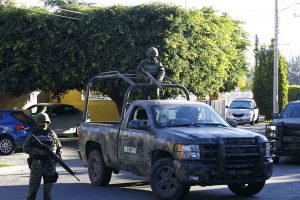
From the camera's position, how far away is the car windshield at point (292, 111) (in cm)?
1834

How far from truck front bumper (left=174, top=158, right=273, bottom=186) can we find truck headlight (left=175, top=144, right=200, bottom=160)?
86mm

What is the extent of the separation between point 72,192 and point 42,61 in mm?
13656

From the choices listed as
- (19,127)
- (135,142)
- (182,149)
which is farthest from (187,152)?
(19,127)

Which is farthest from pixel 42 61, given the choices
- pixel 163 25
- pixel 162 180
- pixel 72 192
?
pixel 162 180

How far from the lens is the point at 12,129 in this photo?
21359 millimetres

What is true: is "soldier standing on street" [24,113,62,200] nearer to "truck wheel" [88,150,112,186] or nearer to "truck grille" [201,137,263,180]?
"truck grille" [201,137,263,180]

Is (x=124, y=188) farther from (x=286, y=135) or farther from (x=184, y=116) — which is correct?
(x=286, y=135)

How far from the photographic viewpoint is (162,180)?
11.1 meters

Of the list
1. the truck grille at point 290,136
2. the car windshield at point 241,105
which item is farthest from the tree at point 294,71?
the truck grille at point 290,136

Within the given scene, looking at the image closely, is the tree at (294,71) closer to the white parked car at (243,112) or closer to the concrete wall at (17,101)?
the white parked car at (243,112)

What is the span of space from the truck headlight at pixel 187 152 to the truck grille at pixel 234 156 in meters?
0.10

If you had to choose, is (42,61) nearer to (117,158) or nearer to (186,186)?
(117,158)

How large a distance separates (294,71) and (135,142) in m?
123

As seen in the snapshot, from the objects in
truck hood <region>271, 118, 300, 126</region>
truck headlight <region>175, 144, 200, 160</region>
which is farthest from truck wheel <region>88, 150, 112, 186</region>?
truck hood <region>271, 118, 300, 126</region>
